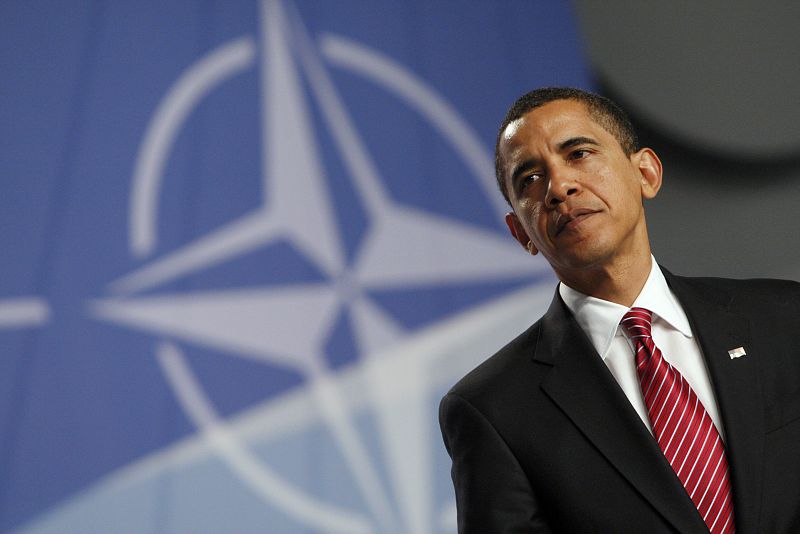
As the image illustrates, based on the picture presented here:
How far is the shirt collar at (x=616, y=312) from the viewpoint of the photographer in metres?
0.86

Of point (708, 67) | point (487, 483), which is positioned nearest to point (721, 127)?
point (708, 67)

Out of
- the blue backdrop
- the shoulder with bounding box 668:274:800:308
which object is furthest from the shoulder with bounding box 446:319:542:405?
the blue backdrop

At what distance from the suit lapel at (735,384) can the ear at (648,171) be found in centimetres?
12

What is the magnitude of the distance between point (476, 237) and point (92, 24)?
4.88ft

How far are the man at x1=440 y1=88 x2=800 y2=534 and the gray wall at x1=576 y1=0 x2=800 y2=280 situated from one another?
68.2 inches

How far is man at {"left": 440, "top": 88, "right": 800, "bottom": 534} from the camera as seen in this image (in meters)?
0.74

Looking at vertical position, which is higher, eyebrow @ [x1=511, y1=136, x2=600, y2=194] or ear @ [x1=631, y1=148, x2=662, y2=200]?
eyebrow @ [x1=511, y1=136, x2=600, y2=194]

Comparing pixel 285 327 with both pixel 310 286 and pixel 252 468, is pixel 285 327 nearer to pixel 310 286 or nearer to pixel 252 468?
pixel 310 286

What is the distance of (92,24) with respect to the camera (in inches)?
93.4

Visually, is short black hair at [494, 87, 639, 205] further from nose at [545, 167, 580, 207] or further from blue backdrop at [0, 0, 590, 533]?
blue backdrop at [0, 0, 590, 533]

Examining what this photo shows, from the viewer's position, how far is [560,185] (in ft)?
2.83

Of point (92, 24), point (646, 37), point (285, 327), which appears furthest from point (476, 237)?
point (92, 24)

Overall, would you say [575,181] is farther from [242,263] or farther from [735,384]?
[242,263]

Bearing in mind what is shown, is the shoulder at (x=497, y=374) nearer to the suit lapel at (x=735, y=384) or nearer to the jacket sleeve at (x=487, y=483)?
the jacket sleeve at (x=487, y=483)
